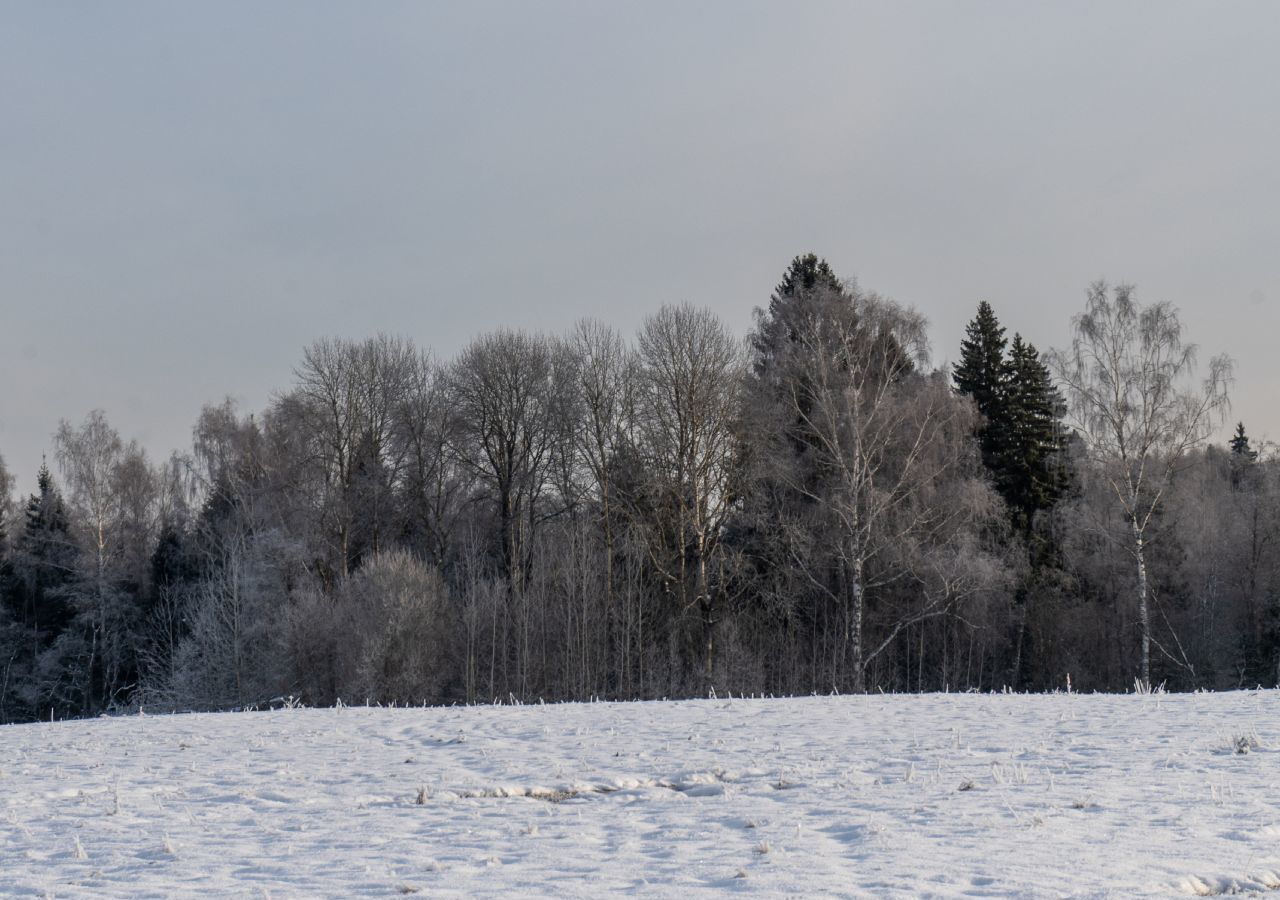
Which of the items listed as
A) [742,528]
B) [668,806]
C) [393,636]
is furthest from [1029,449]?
[668,806]

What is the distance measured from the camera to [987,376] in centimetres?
5194

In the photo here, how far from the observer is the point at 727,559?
44781 millimetres

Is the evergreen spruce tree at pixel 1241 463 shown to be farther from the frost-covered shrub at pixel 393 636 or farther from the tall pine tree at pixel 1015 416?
the frost-covered shrub at pixel 393 636

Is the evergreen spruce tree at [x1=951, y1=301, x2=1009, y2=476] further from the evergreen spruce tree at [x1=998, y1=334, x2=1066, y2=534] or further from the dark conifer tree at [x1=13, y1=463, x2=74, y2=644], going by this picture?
the dark conifer tree at [x1=13, y1=463, x2=74, y2=644]

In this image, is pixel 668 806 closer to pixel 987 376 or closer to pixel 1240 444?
pixel 987 376

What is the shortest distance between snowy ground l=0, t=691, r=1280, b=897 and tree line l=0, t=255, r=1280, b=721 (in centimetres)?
2464

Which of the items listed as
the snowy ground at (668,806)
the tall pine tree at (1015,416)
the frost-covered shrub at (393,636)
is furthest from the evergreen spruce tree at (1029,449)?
the snowy ground at (668,806)

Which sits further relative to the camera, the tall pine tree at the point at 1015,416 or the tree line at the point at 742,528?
the tall pine tree at the point at 1015,416

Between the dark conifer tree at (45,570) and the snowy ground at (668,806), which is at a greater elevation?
the dark conifer tree at (45,570)

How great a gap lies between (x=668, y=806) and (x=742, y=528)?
35341mm

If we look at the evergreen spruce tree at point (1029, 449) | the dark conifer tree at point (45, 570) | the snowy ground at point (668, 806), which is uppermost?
the evergreen spruce tree at point (1029, 449)

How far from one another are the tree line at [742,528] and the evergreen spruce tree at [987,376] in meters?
0.13

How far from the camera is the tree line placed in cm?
4188

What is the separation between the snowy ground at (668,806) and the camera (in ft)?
25.7
